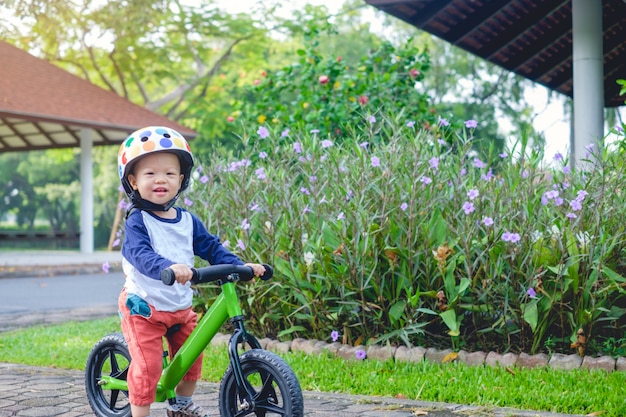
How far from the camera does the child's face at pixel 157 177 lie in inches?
141

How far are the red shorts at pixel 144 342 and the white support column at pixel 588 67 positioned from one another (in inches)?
289

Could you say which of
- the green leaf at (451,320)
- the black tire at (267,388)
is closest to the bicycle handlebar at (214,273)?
the black tire at (267,388)

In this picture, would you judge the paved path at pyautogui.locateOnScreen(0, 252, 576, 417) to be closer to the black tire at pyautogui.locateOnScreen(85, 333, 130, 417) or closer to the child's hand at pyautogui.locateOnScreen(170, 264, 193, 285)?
the black tire at pyautogui.locateOnScreen(85, 333, 130, 417)

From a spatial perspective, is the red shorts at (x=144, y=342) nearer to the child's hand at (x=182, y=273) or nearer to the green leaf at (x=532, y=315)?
the child's hand at (x=182, y=273)

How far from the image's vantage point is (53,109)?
68.3ft

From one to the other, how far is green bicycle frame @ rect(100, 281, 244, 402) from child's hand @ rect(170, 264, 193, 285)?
265 millimetres

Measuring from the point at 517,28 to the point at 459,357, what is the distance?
7.15 meters

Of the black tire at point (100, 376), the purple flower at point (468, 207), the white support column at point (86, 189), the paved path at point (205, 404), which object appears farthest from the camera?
the white support column at point (86, 189)

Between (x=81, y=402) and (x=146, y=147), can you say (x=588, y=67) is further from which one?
(x=146, y=147)

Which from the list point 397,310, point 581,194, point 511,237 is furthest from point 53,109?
point 581,194

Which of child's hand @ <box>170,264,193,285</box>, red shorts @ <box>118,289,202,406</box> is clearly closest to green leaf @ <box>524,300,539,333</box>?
red shorts @ <box>118,289,202,406</box>

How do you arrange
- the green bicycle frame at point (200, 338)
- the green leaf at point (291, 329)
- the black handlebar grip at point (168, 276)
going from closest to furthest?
the black handlebar grip at point (168, 276), the green bicycle frame at point (200, 338), the green leaf at point (291, 329)

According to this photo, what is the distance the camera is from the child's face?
141 inches

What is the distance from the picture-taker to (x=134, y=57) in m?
28.7
